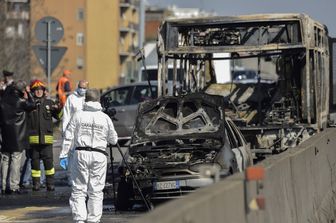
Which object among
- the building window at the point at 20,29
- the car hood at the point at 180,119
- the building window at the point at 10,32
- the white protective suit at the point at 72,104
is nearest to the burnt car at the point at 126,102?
the white protective suit at the point at 72,104

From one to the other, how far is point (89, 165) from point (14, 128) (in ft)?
19.6

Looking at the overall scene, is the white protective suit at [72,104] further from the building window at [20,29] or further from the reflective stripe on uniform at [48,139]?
the building window at [20,29]

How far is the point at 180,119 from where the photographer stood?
14477 mm

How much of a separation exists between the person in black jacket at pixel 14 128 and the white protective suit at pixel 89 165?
5579mm

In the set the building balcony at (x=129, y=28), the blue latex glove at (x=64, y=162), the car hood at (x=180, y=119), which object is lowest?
the blue latex glove at (x=64, y=162)

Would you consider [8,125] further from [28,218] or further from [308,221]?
[308,221]

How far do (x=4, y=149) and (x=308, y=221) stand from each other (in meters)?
7.57

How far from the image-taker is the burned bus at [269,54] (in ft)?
55.6

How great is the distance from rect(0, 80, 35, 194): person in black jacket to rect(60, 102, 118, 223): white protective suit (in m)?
5.58

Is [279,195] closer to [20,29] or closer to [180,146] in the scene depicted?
[180,146]

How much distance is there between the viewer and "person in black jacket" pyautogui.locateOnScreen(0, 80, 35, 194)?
17.0 metres

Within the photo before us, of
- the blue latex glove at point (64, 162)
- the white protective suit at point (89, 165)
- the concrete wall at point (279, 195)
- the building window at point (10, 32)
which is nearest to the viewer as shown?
the concrete wall at point (279, 195)

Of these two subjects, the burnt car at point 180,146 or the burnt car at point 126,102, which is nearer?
the burnt car at point 180,146

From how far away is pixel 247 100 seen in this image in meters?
20.1
